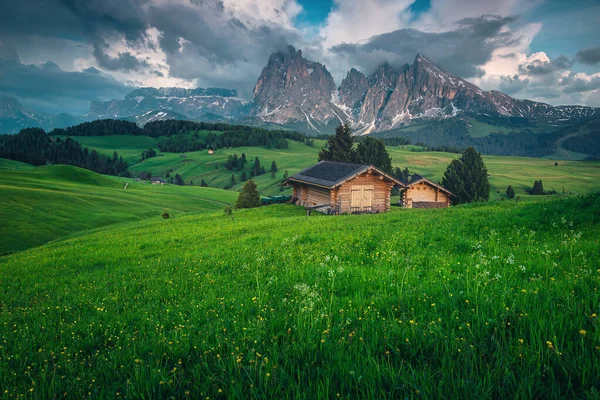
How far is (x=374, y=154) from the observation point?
248 ft

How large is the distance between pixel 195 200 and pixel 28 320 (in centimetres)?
8061

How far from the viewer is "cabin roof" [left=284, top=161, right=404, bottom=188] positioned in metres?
39.4

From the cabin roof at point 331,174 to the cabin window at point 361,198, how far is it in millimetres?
2226

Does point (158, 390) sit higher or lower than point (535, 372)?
lower

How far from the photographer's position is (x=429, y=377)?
2.70 metres

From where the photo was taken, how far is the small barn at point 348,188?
39812 mm

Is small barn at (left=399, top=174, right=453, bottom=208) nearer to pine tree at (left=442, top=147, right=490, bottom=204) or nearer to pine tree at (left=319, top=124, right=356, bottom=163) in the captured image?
pine tree at (left=442, top=147, right=490, bottom=204)

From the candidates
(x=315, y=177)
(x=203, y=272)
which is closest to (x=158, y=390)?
(x=203, y=272)

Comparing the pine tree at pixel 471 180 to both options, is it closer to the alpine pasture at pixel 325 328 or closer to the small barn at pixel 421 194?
the small barn at pixel 421 194

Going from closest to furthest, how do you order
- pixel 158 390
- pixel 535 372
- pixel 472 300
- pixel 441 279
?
pixel 535 372
pixel 158 390
pixel 472 300
pixel 441 279

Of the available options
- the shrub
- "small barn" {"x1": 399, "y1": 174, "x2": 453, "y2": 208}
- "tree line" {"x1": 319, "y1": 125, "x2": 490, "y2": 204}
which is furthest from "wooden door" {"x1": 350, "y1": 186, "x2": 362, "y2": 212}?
the shrub

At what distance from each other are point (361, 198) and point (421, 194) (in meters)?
20.2

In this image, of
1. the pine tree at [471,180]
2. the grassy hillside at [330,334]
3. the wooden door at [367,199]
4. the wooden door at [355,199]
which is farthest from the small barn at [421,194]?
the grassy hillside at [330,334]

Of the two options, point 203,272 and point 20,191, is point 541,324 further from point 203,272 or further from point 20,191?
point 20,191
